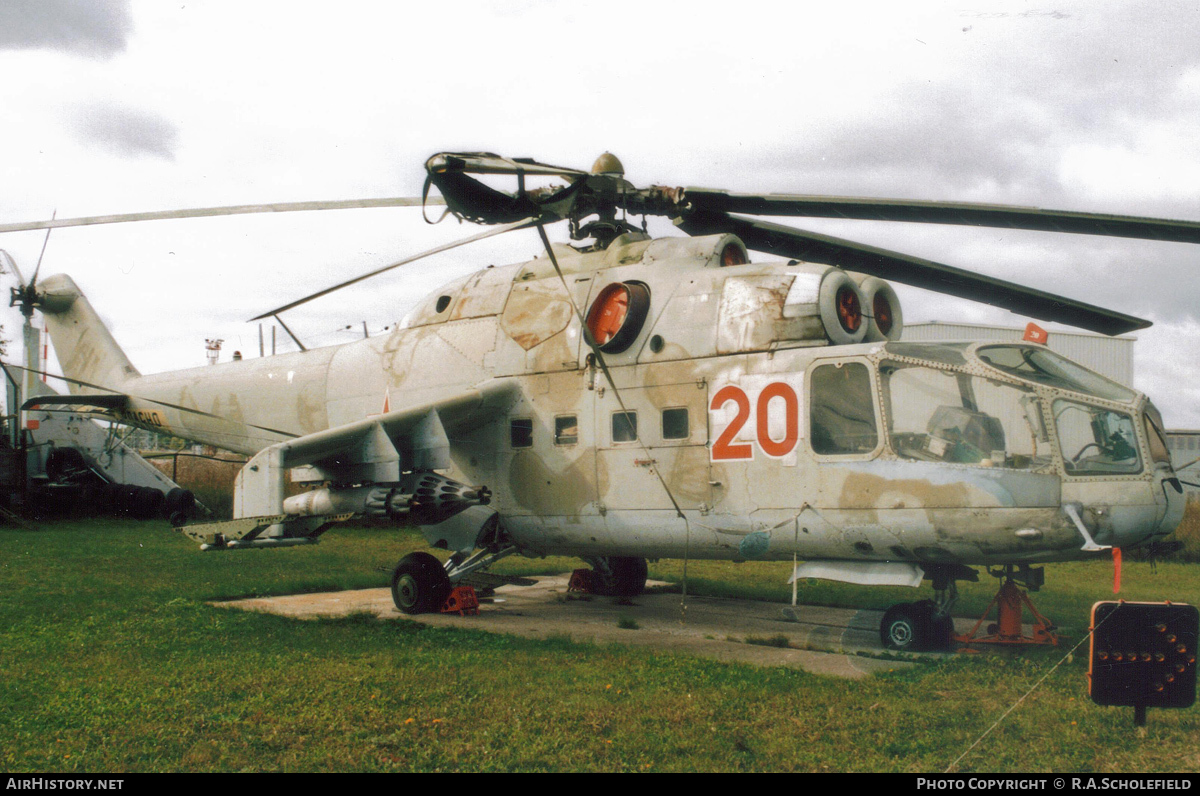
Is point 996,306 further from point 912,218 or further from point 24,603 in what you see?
point 24,603

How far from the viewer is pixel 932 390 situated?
7.57 meters

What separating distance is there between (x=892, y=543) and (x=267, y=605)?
293 inches

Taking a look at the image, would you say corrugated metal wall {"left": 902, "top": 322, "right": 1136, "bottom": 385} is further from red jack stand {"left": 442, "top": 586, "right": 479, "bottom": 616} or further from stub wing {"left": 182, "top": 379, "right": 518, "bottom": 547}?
stub wing {"left": 182, "top": 379, "right": 518, "bottom": 547}

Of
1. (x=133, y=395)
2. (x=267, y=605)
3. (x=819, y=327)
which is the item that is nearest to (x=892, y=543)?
(x=819, y=327)

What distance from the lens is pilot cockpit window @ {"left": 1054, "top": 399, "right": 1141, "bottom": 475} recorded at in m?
7.08

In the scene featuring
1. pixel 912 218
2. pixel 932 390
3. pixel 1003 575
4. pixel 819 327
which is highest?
pixel 912 218

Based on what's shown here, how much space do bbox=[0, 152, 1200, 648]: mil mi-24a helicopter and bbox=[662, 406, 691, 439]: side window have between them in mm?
20

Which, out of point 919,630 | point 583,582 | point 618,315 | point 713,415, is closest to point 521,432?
point 618,315

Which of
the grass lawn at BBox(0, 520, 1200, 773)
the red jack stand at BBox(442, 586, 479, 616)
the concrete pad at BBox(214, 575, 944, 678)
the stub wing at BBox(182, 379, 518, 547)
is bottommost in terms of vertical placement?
the concrete pad at BBox(214, 575, 944, 678)

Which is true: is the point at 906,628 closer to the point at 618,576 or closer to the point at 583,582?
the point at 618,576

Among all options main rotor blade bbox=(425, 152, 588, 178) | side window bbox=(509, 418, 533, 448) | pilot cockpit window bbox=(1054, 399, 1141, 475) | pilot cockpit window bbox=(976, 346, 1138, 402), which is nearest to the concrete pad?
side window bbox=(509, 418, 533, 448)

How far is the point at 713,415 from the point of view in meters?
8.59

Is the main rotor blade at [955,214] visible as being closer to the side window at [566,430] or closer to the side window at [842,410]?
the side window at [842,410]

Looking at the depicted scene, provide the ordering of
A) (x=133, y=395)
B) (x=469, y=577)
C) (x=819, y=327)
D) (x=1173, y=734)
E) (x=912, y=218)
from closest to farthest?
1. (x=1173, y=734)
2. (x=912, y=218)
3. (x=819, y=327)
4. (x=469, y=577)
5. (x=133, y=395)
